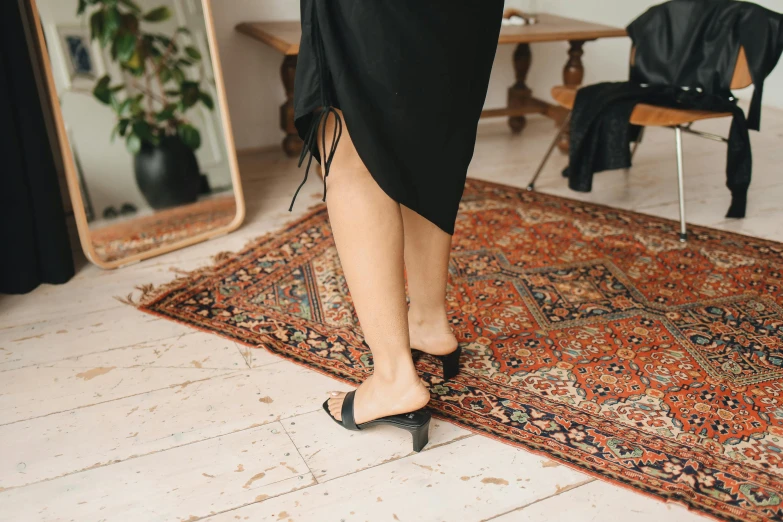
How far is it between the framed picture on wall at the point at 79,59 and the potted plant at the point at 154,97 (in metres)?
0.03

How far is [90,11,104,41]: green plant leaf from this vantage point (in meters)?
1.99

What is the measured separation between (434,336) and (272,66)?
1.94 m

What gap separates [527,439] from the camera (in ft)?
4.03

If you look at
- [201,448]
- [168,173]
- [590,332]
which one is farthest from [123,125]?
[590,332]

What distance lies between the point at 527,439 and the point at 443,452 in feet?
0.51

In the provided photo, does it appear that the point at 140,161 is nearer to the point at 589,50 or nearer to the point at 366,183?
the point at 366,183

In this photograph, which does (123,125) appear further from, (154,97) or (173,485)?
(173,485)

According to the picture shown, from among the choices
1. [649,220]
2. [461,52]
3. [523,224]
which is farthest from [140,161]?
[649,220]

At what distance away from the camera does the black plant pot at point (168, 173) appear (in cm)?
214

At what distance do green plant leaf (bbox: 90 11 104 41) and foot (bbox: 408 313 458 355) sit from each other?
1.36 m

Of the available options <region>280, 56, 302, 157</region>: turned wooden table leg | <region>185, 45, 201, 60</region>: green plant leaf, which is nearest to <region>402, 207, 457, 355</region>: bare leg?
<region>185, 45, 201, 60</region>: green plant leaf

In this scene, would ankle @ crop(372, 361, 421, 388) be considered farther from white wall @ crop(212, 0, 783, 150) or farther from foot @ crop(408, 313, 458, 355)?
white wall @ crop(212, 0, 783, 150)

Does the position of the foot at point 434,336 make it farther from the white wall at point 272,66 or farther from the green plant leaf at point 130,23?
A: the white wall at point 272,66

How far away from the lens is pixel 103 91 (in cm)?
203
